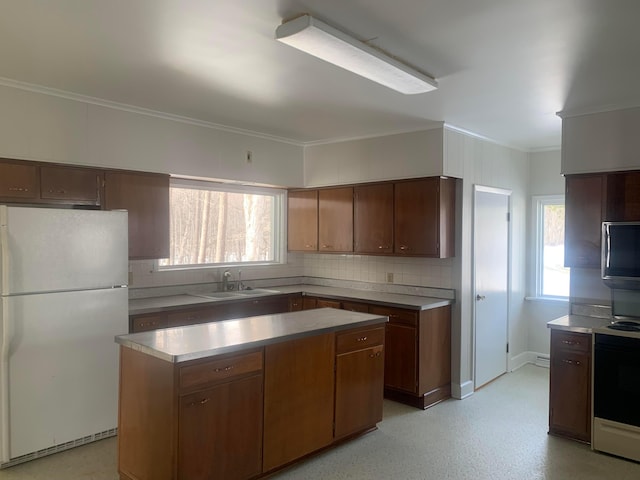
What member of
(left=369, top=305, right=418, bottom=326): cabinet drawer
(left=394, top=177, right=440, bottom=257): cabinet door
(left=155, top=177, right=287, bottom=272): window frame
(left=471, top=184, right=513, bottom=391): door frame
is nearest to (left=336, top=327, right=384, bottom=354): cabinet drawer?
(left=369, top=305, right=418, bottom=326): cabinet drawer

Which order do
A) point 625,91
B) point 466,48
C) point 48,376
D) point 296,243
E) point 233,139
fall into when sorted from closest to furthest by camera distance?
point 466,48 < point 48,376 < point 625,91 < point 233,139 < point 296,243

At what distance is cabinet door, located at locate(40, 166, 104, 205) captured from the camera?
11.6 ft

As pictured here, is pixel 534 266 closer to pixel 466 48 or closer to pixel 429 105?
pixel 429 105

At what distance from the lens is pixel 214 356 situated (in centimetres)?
258

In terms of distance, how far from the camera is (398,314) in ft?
14.5

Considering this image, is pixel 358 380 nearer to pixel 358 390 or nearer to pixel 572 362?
pixel 358 390

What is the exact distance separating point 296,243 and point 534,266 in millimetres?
2931

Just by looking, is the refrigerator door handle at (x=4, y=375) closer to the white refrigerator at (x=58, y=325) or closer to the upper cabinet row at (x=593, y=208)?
the white refrigerator at (x=58, y=325)

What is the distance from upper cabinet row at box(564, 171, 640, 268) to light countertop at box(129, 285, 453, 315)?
123cm

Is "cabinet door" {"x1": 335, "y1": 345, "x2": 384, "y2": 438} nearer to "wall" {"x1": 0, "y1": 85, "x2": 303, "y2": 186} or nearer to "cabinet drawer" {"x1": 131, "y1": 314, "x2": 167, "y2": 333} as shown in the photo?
"cabinet drawer" {"x1": 131, "y1": 314, "x2": 167, "y2": 333}

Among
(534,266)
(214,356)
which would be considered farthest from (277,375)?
(534,266)

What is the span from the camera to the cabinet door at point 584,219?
12.8 ft

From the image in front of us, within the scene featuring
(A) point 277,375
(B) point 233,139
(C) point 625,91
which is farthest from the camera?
(B) point 233,139

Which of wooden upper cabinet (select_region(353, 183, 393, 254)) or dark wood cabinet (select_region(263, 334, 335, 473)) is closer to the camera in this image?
dark wood cabinet (select_region(263, 334, 335, 473))
